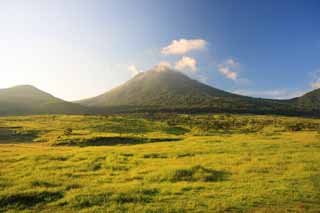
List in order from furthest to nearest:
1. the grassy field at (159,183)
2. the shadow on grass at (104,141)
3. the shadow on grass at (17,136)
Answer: the shadow on grass at (17,136)
the shadow on grass at (104,141)
the grassy field at (159,183)

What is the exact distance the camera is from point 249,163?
69.1ft

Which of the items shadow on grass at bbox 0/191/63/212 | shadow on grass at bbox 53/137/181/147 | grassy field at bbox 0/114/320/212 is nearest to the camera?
grassy field at bbox 0/114/320/212

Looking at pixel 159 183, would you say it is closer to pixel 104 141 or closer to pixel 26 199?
pixel 26 199

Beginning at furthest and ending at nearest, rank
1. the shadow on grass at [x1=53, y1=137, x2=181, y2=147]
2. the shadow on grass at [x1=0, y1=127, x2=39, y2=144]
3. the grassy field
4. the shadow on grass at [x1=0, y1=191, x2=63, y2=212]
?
the shadow on grass at [x1=0, y1=127, x2=39, y2=144]
the shadow on grass at [x1=53, y1=137, x2=181, y2=147]
the shadow on grass at [x1=0, y1=191, x2=63, y2=212]
the grassy field

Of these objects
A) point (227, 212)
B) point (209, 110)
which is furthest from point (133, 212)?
point (209, 110)

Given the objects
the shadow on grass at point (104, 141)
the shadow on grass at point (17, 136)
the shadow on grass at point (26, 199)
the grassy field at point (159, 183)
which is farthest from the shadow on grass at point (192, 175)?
the shadow on grass at point (17, 136)

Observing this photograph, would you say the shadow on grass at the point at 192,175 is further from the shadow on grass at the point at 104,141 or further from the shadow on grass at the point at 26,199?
the shadow on grass at the point at 104,141

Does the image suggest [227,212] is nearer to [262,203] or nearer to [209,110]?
[262,203]

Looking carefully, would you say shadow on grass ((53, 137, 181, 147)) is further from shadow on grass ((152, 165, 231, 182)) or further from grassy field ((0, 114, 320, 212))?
shadow on grass ((152, 165, 231, 182))

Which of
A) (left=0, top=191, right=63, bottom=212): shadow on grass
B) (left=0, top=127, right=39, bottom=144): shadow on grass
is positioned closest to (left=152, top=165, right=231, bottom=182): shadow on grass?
(left=0, top=191, right=63, bottom=212): shadow on grass

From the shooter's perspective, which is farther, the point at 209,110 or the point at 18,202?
the point at 209,110

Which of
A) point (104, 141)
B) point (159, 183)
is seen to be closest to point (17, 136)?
point (104, 141)

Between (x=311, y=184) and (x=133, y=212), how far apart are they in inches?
437

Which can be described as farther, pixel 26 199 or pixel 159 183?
pixel 159 183
